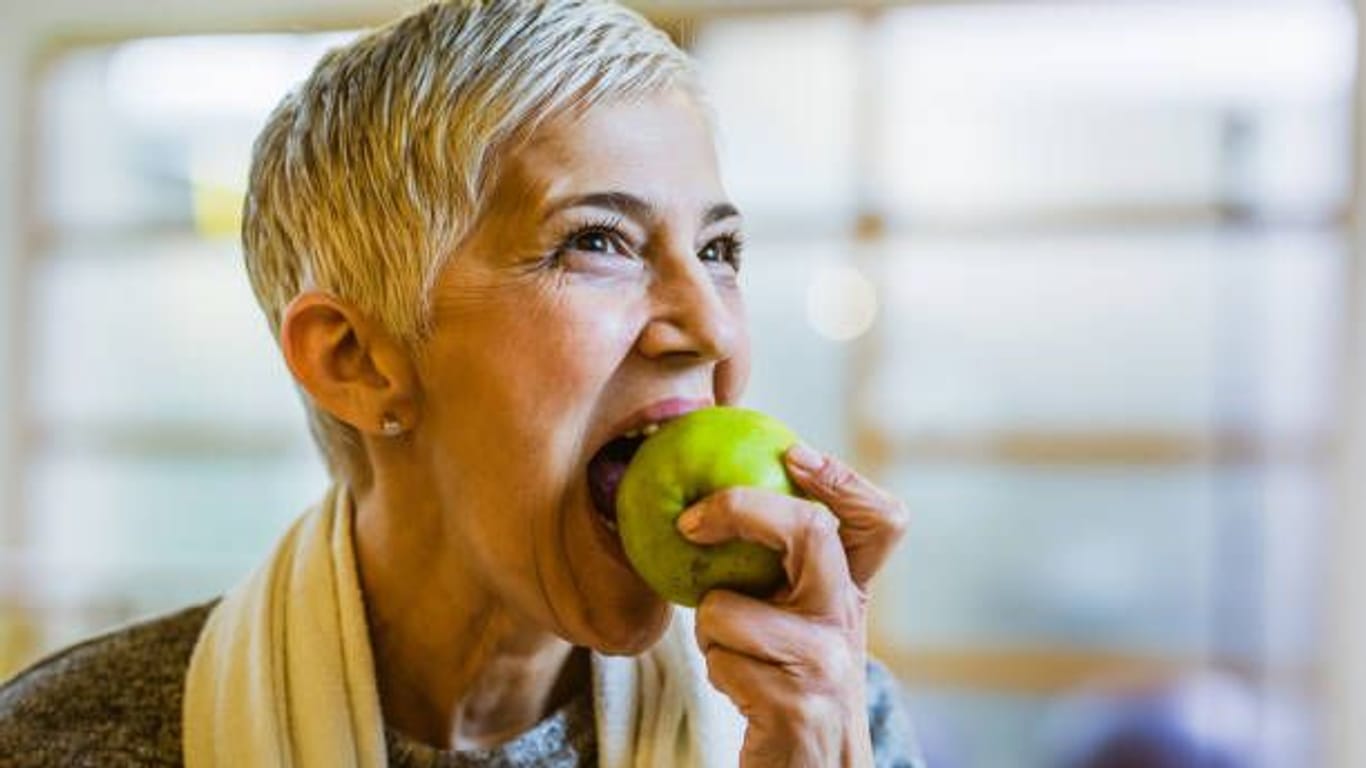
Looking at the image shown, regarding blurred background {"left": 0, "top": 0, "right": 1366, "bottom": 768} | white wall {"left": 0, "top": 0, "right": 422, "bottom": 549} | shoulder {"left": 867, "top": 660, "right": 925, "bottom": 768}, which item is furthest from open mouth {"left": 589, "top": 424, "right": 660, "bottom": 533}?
white wall {"left": 0, "top": 0, "right": 422, "bottom": 549}

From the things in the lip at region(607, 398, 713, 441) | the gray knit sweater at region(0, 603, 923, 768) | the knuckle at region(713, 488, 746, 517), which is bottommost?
the gray knit sweater at region(0, 603, 923, 768)

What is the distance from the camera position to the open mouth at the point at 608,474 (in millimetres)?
1376

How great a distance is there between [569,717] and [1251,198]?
433 cm

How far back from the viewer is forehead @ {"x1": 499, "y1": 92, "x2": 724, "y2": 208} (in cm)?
135

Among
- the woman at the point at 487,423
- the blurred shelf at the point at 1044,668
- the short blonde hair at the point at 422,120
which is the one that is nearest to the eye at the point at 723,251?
the woman at the point at 487,423

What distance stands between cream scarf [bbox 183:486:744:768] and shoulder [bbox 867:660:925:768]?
5.0 inches

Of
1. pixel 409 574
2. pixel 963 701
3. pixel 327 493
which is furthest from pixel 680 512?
pixel 963 701

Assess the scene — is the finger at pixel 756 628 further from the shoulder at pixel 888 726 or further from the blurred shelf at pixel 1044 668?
the blurred shelf at pixel 1044 668

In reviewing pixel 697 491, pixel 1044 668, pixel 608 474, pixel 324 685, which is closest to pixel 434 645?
pixel 324 685

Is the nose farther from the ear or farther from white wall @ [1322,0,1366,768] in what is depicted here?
white wall @ [1322,0,1366,768]

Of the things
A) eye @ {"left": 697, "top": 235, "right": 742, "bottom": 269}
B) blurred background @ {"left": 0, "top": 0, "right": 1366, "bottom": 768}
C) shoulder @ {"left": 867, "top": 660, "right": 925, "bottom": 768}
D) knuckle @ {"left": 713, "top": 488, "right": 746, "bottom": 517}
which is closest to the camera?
knuckle @ {"left": 713, "top": 488, "right": 746, "bottom": 517}

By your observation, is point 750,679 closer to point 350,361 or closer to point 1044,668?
point 350,361

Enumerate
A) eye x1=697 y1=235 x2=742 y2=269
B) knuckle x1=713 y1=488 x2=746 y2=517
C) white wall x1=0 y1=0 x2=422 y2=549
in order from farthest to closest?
white wall x1=0 y1=0 x2=422 y2=549, eye x1=697 y1=235 x2=742 y2=269, knuckle x1=713 y1=488 x2=746 y2=517

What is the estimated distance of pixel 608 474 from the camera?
1.38m
